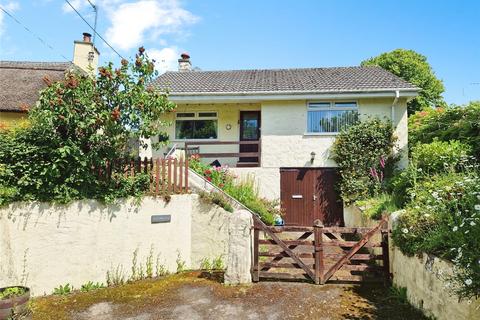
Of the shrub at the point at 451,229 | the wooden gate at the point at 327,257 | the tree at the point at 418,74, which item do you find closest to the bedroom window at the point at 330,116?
the shrub at the point at 451,229

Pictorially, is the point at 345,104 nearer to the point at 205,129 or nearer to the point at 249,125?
the point at 249,125

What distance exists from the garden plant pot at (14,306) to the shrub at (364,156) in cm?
1001

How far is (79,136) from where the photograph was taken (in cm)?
642

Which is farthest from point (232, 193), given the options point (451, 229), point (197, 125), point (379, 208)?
point (451, 229)

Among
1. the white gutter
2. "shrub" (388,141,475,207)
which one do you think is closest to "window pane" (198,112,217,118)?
the white gutter

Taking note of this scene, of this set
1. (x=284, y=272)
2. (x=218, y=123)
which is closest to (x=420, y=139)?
(x=218, y=123)

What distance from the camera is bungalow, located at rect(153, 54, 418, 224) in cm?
1263

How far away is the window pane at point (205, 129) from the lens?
14367mm

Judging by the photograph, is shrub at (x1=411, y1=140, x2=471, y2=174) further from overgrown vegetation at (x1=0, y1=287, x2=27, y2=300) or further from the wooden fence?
overgrown vegetation at (x1=0, y1=287, x2=27, y2=300)

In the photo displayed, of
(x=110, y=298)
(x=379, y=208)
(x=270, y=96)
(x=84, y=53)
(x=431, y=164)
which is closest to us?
(x=110, y=298)

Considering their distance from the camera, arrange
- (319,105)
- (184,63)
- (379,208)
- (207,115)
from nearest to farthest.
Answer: (379,208) < (319,105) < (207,115) < (184,63)

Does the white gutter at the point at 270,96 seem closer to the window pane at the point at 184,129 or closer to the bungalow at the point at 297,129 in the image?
the bungalow at the point at 297,129

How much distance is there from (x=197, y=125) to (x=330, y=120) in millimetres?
5685

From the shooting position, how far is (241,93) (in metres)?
13.0
